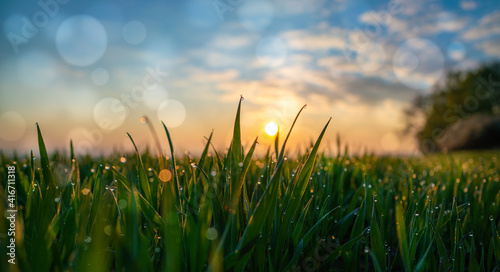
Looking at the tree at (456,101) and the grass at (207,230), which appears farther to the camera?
the tree at (456,101)

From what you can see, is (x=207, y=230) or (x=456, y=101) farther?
(x=456, y=101)

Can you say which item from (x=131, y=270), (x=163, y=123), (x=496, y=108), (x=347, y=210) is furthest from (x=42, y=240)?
(x=496, y=108)

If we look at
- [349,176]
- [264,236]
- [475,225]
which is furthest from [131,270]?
[349,176]

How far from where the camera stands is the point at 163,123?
1.19m

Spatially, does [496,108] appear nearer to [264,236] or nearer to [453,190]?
[453,190]

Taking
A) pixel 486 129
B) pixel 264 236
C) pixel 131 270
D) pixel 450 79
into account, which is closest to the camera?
pixel 131 270

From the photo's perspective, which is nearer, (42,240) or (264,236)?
(42,240)

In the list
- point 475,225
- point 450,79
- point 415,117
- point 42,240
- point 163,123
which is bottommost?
point 475,225

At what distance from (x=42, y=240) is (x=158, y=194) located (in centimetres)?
53

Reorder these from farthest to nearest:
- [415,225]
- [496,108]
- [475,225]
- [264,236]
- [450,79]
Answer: [450,79], [496,108], [475,225], [415,225], [264,236]

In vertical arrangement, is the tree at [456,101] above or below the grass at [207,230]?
above

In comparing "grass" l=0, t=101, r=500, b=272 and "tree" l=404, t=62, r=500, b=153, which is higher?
"tree" l=404, t=62, r=500, b=153

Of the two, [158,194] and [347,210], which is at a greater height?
[158,194]

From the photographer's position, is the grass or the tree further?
the tree
